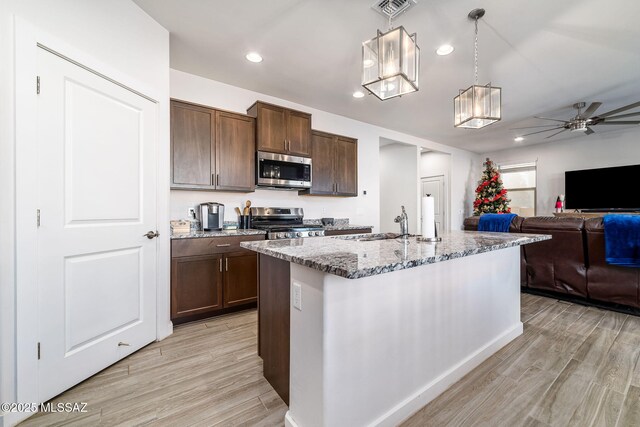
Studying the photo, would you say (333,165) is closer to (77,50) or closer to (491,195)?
(77,50)

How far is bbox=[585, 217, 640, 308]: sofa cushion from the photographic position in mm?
2766

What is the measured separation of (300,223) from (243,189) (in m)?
1.02

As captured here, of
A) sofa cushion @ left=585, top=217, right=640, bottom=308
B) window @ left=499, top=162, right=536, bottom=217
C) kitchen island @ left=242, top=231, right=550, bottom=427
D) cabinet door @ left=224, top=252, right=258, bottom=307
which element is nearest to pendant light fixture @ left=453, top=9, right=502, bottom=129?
kitchen island @ left=242, top=231, right=550, bottom=427

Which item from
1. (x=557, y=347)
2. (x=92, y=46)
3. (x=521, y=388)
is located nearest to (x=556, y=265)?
(x=557, y=347)

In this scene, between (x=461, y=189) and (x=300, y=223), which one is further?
(x=461, y=189)

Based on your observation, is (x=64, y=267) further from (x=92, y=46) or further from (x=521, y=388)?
(x=521, y=388)

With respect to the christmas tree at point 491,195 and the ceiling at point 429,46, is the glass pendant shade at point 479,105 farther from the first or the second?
the christmas tree at point 491,195

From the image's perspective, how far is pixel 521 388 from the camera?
165 cm

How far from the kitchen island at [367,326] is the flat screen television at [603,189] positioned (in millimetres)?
5504

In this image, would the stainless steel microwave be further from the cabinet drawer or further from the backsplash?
the cabinet drawer

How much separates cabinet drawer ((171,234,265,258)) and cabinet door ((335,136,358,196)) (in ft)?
6.24

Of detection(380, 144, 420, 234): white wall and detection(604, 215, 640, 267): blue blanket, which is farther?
detection(380, 144, 420, 234): white wall

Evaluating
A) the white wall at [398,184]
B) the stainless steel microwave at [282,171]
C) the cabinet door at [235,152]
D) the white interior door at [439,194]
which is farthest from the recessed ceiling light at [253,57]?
the white interior door at [439,194]

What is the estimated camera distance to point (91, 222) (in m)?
1.82
